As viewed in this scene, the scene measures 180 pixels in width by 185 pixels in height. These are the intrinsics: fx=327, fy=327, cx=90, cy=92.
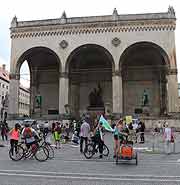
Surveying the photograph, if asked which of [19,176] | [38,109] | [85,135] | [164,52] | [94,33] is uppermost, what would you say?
[94,33]

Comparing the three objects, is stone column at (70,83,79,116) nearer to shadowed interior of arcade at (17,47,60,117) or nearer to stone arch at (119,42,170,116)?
shadowed interior of arcade at (17,47,60,117)

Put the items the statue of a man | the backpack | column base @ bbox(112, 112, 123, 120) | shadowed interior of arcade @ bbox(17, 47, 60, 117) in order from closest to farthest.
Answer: the backpack < column base @ bbox(112, 112, 123, 120) < the statue of a man < shadowed interior of arcade @ bbox(17, 47, 60, 117)

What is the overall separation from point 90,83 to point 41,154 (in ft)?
100

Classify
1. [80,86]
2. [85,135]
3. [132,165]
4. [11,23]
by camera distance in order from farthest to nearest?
[80,86]
[11,23]
[85,135]
[132,165]

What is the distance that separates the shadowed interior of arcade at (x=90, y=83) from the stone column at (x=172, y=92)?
8.60 m

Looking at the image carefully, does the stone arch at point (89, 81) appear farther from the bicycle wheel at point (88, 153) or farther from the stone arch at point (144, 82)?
the bicycle wheel at point (88, 153)

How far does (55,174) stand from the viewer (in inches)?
381

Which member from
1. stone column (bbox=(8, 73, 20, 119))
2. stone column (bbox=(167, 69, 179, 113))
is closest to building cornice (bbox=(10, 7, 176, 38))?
stone column (bbox=(167, 69, 179, 113))

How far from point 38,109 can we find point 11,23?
11581 millimetres

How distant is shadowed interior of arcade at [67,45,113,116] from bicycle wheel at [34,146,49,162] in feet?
92.1

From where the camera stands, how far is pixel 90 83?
43.7 metres

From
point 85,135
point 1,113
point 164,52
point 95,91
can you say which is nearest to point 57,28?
point 95,91

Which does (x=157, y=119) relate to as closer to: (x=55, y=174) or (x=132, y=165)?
(x=132, y=165)

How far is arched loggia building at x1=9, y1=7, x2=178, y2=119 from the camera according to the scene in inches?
1454
